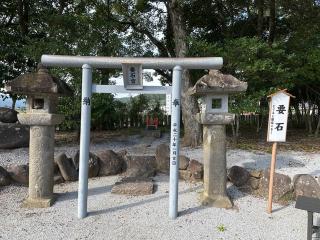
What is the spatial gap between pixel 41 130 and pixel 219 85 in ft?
9.69

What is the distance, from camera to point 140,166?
7547mm

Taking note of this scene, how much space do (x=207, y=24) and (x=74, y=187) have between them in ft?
33.9

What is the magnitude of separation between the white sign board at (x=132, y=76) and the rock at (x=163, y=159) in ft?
9.40

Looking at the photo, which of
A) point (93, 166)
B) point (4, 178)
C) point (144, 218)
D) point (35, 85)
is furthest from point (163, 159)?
point (35, 85)

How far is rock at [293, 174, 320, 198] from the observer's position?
236 inches

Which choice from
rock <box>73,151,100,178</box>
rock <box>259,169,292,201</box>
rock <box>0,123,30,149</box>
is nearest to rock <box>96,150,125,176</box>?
rock <box>73,151,100,178</box>

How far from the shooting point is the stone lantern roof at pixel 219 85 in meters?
5.52

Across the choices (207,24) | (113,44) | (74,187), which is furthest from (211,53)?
(74,187)

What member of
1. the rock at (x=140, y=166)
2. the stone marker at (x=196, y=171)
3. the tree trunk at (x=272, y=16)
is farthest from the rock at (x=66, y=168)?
the tree trunk at (x=272, y=16)

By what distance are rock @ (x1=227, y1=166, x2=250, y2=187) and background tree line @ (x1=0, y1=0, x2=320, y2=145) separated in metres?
4.03

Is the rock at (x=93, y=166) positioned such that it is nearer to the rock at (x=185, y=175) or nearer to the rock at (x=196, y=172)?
the rock at (x=185, y=175)

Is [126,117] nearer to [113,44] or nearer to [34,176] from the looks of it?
[113,44]

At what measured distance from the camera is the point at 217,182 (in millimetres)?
5797

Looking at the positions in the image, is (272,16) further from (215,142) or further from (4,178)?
(4,178)
